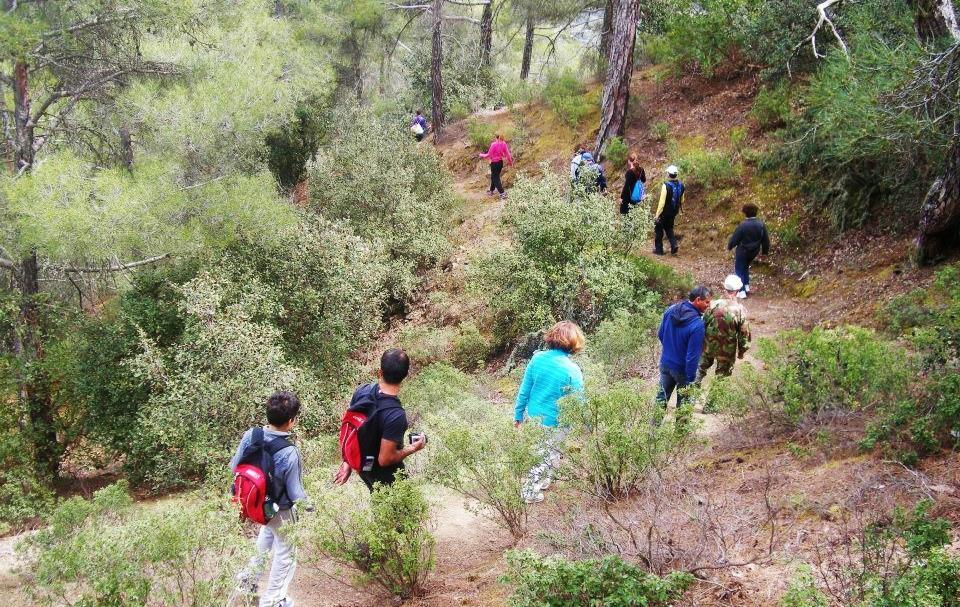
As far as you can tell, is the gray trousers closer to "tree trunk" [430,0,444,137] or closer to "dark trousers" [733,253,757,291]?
"dark trousers" [733,253,757,291]

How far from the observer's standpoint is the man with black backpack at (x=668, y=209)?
1202 cm

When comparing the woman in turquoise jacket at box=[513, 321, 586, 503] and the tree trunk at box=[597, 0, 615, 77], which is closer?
the woman in turquoise jacket at box=[513, 321, 586, 503]

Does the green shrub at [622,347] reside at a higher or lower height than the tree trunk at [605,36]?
lower

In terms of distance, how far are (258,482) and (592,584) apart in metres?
1.95

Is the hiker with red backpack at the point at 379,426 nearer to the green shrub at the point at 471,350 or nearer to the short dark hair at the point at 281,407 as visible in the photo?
the short dark hair at the point at 281,407

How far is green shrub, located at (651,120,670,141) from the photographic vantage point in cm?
1583

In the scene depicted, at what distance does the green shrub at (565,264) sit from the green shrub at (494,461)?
5.68 meters

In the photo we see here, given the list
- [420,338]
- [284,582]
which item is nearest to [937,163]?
[420,338]

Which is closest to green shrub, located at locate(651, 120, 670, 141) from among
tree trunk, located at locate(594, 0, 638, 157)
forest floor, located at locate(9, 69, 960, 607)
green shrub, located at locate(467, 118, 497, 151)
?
forest floor, located at locate(9, 69, 960, 607)

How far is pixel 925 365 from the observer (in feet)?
17.6

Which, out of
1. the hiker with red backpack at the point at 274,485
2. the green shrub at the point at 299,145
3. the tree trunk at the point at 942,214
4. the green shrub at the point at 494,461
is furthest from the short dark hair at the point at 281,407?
the green shrub at the point at 299,145

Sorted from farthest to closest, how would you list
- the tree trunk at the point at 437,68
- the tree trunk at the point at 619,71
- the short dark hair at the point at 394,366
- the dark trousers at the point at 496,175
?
1. the tree trunk at the point at 437,68
2. the dark trousers at the point at 496,175
3. the tree trunk at the point at 619,71
4. the short dark hair at the point at 394,366

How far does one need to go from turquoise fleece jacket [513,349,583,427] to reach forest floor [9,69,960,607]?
2.22 ft

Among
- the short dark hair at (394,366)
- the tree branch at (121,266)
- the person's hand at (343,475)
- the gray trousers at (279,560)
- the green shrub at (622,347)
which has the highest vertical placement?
the short dark hair at (394,366)
